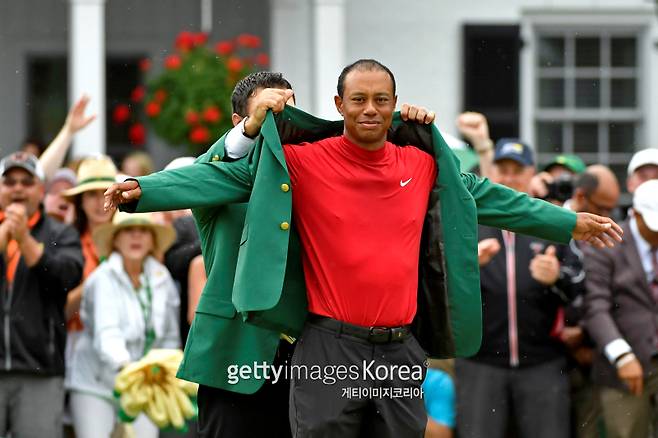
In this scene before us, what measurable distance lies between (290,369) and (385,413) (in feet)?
2.28

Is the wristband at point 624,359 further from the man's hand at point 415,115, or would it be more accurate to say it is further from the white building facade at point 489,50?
the white building facade at point 489,50

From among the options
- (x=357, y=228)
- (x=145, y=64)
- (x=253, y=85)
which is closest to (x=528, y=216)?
(x=357, y=228)

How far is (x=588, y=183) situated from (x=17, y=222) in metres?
3.73

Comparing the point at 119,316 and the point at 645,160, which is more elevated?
the point at 645,160

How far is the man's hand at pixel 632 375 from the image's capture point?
8844mm

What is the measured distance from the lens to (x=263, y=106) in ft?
19.4

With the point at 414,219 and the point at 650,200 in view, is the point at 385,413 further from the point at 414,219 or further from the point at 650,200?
the point at 650,200

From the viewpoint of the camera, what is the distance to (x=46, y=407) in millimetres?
8656

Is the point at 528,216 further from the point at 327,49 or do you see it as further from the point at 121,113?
the point at 121,113

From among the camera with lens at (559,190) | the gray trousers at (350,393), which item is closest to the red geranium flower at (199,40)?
the camera with lens at (559,190)

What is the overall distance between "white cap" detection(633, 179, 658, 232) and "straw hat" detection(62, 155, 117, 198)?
3337 mm

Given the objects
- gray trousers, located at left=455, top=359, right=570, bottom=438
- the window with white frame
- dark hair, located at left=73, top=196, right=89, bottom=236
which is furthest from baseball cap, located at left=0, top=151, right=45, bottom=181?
the window with white frame

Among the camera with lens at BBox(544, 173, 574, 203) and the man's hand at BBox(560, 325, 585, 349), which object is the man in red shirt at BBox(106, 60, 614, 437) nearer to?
the man's hand at BBox(560, 325, 585, 349)

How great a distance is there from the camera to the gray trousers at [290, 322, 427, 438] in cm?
571
